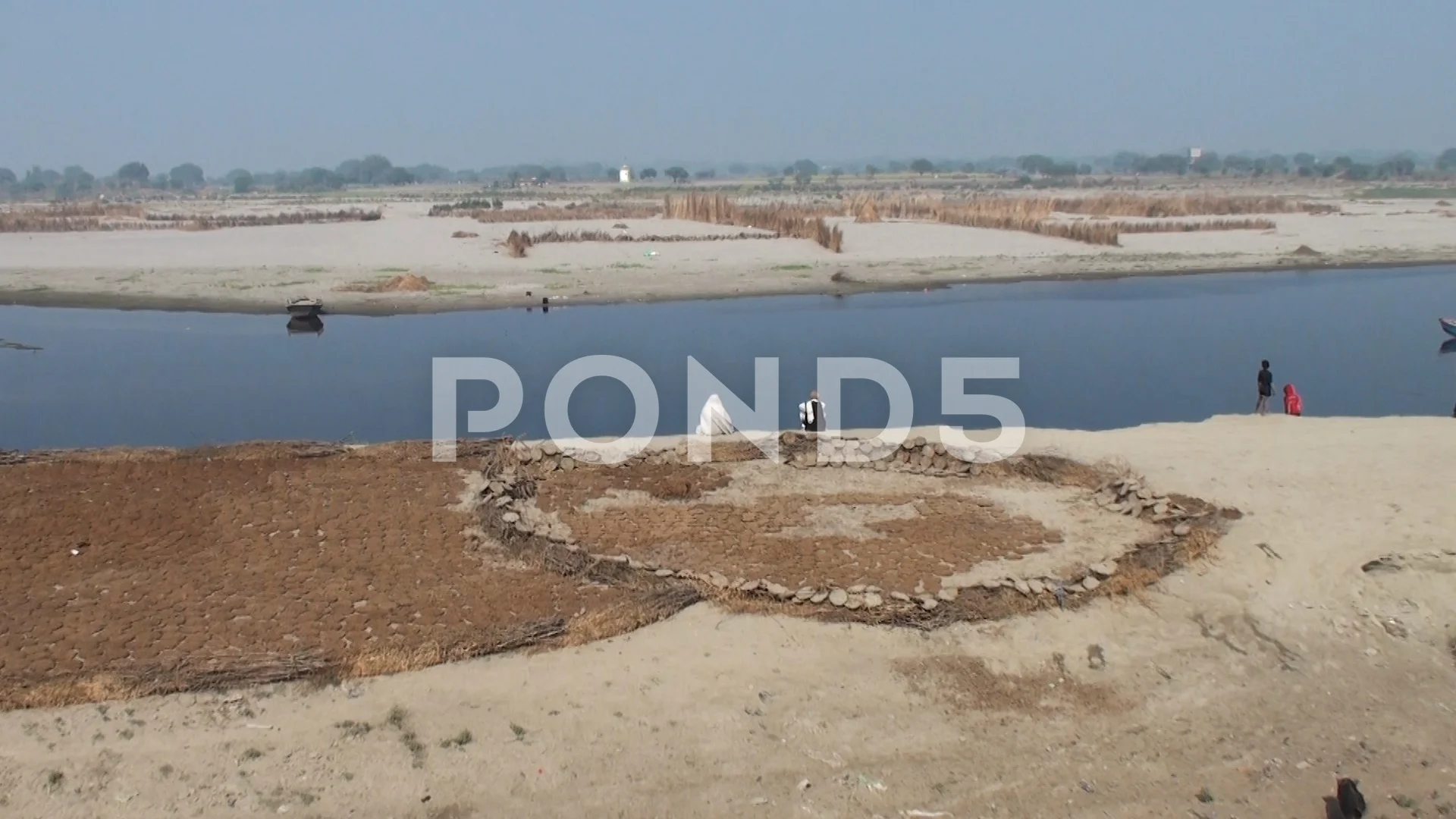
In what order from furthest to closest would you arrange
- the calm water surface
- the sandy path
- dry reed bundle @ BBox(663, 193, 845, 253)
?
dry reed bundle @ BBox(663, 193, 845, 253), the calm water surface, the sandy path

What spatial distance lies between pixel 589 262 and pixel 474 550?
25.3 metres

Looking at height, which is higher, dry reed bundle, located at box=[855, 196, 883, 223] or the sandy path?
dry reed bundle, located at box=[855, 196, 883, 223]

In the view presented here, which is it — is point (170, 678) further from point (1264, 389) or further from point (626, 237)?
point (626, 237)

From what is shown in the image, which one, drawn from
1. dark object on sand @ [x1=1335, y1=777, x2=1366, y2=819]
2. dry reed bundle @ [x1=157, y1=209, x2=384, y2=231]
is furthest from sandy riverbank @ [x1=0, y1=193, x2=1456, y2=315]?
dark object on sand @ [x1=1335, y1=777, x2=1366, y2=819]

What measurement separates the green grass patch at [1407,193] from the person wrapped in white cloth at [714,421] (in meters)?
69.1

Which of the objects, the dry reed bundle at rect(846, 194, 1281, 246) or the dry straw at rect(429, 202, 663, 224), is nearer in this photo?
the dry reed bundle at rect(846, 194, 1281, 246)

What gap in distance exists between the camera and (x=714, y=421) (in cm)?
1326

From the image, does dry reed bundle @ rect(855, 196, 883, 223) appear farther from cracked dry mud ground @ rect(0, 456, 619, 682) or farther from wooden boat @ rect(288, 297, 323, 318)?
cracked dry mud ground @ rect(0, 456, 619, 682)

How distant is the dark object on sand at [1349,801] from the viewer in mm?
6215

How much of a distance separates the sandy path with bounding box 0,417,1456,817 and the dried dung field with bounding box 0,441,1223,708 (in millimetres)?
319

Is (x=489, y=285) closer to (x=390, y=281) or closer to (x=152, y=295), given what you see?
(x=390, y=281)

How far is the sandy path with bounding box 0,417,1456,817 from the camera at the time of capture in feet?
21.3

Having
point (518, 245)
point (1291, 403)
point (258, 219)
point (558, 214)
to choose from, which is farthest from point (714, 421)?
point (258, 219)

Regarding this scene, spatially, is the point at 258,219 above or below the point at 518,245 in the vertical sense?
above
